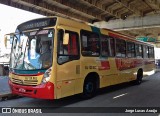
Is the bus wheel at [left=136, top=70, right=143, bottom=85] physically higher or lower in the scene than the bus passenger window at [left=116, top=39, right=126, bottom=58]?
lower

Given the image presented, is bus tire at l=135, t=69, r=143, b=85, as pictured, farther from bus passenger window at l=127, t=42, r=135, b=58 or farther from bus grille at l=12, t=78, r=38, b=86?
bus grille at l=12, t=78, r=38, b=86

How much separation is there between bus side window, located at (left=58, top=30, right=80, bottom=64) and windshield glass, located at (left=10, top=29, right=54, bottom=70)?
0.33 m

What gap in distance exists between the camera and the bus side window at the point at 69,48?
8289 millimetres

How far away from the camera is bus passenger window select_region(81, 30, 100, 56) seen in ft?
31.6

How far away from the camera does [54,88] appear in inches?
311

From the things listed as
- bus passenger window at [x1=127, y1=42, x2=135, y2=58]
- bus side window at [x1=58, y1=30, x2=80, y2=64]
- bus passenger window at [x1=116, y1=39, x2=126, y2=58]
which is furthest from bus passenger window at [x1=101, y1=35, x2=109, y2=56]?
bus passenger window at [x1=127, y1=42, x2=135, y2=58]

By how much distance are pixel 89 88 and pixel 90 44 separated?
179cm

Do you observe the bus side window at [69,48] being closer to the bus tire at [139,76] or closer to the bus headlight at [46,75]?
the bus headlight at [46,75]

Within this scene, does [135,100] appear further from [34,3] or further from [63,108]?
[34,3]

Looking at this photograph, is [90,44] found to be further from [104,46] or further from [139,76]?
[139,76]

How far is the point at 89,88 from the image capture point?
394 inches

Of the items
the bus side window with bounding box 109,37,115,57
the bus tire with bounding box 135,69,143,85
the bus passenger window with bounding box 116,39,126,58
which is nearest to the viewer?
the bus side window with bounding box 109,37,115,57

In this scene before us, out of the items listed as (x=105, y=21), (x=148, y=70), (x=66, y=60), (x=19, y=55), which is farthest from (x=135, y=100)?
(x=105, y=21)

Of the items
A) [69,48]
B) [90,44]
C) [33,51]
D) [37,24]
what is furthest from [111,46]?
[33,51]
